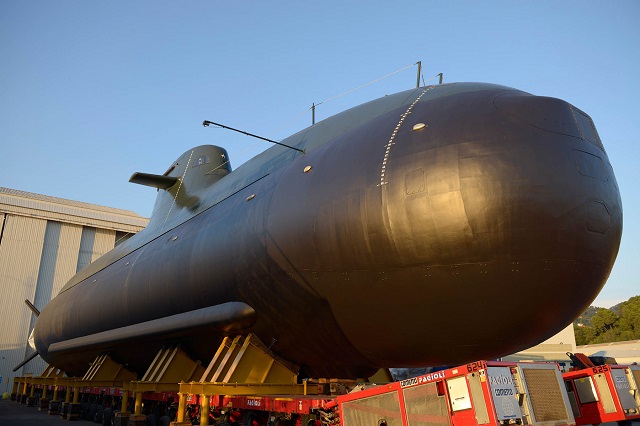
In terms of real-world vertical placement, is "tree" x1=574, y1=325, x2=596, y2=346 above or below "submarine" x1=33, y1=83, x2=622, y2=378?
above

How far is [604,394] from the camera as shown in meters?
5.95

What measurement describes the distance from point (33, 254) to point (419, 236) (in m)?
34.8

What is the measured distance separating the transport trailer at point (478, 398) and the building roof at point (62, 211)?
35216mm

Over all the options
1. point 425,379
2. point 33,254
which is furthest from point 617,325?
point 425,379

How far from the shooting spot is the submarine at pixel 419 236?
578cm

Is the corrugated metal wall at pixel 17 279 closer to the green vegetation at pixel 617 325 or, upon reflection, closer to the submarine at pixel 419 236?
the submarine at pixel 419 236

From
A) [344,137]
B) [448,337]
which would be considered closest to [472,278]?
[448,337]

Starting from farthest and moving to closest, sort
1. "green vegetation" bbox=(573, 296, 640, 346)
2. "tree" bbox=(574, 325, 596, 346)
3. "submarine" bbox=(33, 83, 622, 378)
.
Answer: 1. "tree" bbox=(574, 325, 596, 346)
2. "green vegetation" bbox=(573, 296, 640, 346)
3. "submarine" bbox=(33, 83, 622, 378)

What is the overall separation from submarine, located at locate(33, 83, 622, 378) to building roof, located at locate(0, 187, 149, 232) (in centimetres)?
Result: 3001

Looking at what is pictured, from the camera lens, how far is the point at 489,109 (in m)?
6.56

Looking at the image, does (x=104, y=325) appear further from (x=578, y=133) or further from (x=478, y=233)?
(x=578, y=133)

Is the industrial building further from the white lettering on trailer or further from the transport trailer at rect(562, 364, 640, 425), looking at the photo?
the transport trailer at rect(562, 364, 640, 425)

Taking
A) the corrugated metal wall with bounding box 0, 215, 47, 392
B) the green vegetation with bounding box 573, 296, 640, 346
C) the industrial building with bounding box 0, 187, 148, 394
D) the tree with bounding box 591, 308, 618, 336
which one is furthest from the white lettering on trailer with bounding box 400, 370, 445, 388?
the tree with bounding box 591, 308, 618, 336

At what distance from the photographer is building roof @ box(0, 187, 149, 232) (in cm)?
3419
